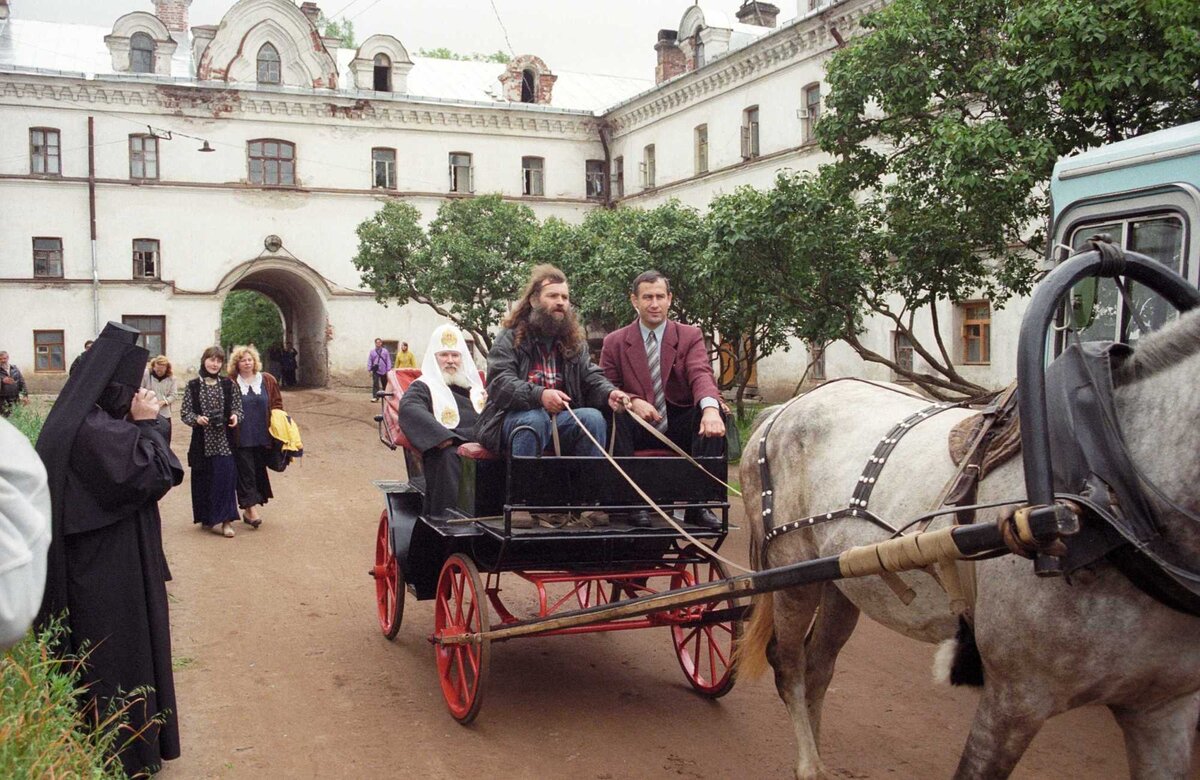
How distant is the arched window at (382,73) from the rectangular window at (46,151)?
35.3 feet

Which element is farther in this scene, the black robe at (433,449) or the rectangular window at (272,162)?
the rectangular window at (272,162)

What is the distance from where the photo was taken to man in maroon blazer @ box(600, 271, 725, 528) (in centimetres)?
625

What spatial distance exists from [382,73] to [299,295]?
28.3 feet

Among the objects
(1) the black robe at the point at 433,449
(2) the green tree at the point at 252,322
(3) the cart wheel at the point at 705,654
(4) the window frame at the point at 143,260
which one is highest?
(4) the window frame at the point at 143,260

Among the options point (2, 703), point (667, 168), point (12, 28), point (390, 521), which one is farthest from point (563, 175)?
point (2, 703)

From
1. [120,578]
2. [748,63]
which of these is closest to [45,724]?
[120,578]

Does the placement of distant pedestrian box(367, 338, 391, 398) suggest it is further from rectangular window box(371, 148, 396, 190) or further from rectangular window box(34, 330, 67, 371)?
rectangular window box(34, 330, 67, 371)

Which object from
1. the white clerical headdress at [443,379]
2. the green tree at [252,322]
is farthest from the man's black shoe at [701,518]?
the green tree at [252,322]

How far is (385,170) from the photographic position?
3766 centimetres

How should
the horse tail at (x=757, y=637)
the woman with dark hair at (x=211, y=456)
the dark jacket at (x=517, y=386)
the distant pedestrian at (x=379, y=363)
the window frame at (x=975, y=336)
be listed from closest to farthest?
1. the horse tail at (x=757, y=637)
2. the dark jacket at (x=517, y=386)
3. the woman with dark hair at (x=211, y=456)
4. the window frame at (x=975, y=336)
5. the distant pedestrian at (x=379, y=363)

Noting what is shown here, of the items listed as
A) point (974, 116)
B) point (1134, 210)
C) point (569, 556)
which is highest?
point (974, 116)

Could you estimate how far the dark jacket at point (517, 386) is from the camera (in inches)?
229

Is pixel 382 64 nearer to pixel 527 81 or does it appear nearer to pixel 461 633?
pixel 527 81

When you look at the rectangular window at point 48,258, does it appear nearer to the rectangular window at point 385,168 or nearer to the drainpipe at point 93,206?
the drainpipe at point 93,206
